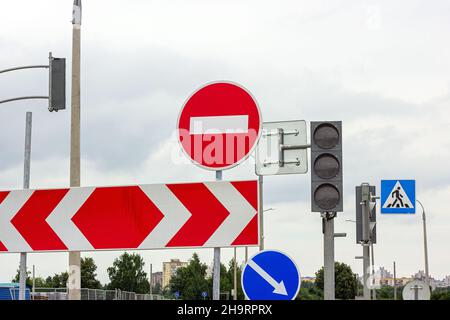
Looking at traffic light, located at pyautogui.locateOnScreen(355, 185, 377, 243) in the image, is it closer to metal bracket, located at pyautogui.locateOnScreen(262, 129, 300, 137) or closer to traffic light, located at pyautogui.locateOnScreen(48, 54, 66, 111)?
metal bracket, located at pyautogui.locateOnScreen(262, 129, 300, 137)

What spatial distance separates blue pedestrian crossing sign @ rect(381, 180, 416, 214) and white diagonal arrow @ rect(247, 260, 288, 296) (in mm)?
13399

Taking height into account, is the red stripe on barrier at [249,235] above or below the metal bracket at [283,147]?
below

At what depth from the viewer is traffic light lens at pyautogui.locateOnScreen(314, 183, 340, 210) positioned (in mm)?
10539

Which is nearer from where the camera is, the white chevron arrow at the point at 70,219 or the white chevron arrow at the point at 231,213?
the white chevron arrow at the point at 231,213

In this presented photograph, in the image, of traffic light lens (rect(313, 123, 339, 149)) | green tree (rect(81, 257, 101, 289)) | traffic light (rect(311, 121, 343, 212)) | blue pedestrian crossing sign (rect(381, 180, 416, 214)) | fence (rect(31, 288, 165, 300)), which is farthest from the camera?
green tree (rect(81, 257, 101, 289))

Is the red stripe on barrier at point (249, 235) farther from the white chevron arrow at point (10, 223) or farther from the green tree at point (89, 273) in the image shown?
the green tree at point (89, 273)

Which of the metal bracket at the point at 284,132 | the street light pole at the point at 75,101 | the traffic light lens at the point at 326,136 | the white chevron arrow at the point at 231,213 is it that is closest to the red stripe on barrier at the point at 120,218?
the white chevron arrow at the point at 231,213

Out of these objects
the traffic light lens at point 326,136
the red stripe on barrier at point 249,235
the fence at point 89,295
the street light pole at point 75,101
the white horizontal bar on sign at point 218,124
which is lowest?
the fence at point 89,295

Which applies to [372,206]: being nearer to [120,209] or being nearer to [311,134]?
[311,134]

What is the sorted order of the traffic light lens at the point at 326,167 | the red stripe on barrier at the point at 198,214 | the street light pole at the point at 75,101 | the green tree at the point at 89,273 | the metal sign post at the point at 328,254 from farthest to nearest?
the green tree at the point at 89,273 < the street light pole at the point at 75,101 < the metal sign post at the point at 328,254 < the traffic light lens at the point at 326,167 < the red stripe on barrier at the point at 198,214

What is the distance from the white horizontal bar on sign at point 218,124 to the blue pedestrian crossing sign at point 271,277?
194 cm

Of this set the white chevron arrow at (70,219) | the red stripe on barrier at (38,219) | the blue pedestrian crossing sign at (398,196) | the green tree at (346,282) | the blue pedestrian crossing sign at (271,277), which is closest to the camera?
the white chevron arrow at (70,219)

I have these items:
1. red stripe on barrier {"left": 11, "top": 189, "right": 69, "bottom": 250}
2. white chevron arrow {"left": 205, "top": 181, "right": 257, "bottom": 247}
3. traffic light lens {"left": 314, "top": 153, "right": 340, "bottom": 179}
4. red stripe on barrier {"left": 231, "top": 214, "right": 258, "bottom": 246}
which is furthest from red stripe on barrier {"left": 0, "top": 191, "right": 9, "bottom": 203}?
traffic light lens {"left": 314, "top": 153, "right": 340, "bottom": 179}

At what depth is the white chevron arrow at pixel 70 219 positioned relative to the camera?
7281mm
